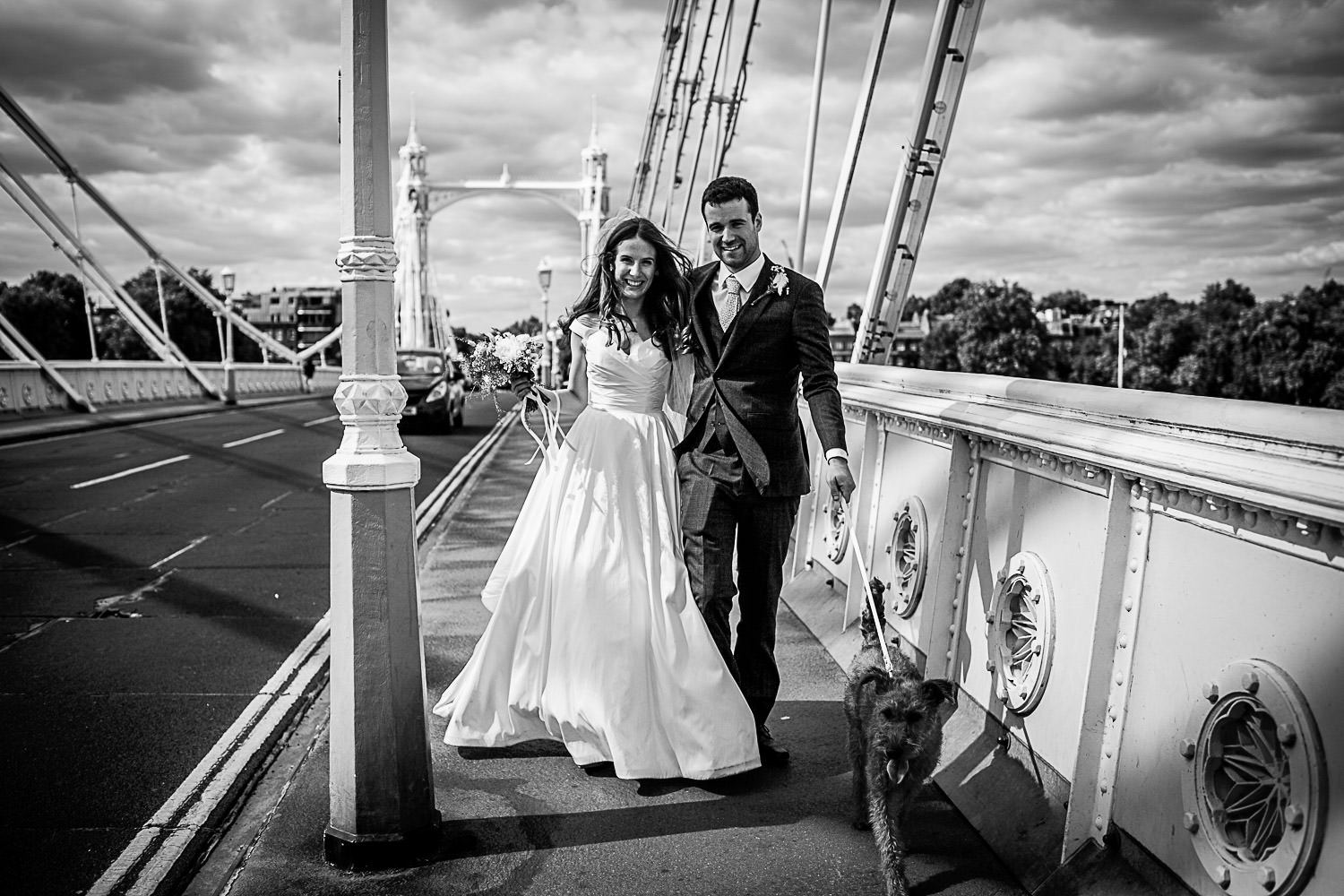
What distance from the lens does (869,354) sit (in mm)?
7500

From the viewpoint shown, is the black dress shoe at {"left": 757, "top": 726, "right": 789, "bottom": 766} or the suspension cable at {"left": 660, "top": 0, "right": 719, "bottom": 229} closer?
the black dress shoe at {"left": 757, "top": 726, "right": 789, "bottom": 766}

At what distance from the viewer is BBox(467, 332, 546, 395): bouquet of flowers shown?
4371 millimetres

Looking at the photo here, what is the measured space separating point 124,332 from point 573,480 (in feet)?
345

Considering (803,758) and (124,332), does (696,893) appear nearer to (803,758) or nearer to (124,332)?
(803,758)

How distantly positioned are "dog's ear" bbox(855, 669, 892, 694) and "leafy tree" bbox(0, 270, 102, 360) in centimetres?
7581

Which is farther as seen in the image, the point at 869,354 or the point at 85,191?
the point at 85,191

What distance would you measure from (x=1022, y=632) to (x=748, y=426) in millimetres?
1265

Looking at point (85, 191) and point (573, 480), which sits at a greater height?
point (85, 191)

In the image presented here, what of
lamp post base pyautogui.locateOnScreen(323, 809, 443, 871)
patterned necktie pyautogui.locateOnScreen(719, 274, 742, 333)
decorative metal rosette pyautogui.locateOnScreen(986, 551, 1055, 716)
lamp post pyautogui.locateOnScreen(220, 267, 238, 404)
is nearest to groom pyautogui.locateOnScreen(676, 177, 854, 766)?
patterned necktie pyautogui.locateOnScreen(719, 274, 742, 333)

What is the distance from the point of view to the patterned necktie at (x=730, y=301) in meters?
4.18

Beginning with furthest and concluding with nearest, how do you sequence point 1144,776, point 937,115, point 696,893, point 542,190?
point 542,190, point 937,115, point 696,893, point 1144,776

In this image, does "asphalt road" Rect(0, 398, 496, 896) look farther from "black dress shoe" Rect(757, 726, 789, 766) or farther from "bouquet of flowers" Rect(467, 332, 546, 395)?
"black dress shoe" Rect(757, 726, 789, 766)

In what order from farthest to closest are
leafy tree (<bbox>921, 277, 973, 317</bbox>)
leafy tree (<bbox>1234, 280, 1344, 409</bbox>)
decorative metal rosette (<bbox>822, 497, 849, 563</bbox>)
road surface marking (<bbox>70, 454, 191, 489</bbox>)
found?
leafy tree (<bbox>921, 277, 973, 317</bbox>) → leafy tree (<bbox>1234, 280, 1344, 409</bbox>) → road surface marking (<bbox>70, 454, 191, 489</bbox>) → decorative metal rosette (<bbox>822, 497, 849, 563</bbox>)

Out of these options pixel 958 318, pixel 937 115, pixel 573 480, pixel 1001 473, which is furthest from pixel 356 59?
pixel 958 318
